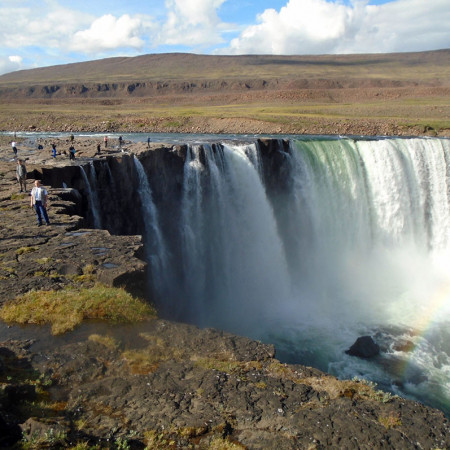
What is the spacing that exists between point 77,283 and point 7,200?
26.9 feet

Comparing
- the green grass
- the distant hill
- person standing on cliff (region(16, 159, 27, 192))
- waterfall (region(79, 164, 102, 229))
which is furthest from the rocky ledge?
the distant hill

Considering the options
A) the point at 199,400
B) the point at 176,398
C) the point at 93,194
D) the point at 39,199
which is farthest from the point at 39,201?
the point at 199,400

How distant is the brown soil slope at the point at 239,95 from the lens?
181 feet

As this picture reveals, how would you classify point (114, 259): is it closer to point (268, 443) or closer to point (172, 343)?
point (172, 343)

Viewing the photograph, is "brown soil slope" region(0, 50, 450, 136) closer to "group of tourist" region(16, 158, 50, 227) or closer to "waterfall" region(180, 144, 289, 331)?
"waterfall" region(180, 144, 289, 331)

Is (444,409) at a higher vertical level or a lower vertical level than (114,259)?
lower

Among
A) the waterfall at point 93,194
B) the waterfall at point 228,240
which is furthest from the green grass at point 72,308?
the waterfall at point 228,240

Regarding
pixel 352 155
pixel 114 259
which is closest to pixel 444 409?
pixel 114 259

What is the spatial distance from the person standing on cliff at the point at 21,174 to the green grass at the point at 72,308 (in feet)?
27.1

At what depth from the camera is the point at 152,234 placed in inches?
828

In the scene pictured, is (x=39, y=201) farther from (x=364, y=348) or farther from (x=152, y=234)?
(x=364, y=348)

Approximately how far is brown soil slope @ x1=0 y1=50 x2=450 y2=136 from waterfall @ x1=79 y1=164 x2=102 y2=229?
35.7 meters

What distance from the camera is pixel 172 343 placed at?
8.38 m

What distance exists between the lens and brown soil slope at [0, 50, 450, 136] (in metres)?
55.2
